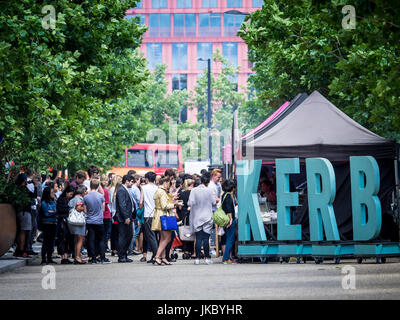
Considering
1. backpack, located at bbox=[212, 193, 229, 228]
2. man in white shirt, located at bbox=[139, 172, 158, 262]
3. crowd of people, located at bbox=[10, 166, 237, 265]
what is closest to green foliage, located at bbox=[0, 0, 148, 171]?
crowd of people, located at bbox=[10, 166, 237, 265]

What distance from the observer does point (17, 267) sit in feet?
56.3

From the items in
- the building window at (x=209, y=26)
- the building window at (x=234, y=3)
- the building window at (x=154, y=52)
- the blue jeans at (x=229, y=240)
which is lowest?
the blue jeans at (x=229, y=240)

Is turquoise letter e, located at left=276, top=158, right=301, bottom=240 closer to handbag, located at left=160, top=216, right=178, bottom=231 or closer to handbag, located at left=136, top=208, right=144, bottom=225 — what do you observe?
handbag, located at left=160, top=216, right=178, bottom=231

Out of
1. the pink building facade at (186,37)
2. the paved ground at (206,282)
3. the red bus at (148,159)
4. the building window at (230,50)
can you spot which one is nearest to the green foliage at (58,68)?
the paved ground at (206,282)

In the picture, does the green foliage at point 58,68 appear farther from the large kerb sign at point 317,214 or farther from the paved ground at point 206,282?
the large kerb sign at point 317,214

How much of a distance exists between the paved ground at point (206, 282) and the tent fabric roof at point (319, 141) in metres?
2.21

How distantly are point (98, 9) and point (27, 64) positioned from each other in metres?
4.51

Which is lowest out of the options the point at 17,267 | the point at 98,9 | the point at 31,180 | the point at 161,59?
the point at 17,267

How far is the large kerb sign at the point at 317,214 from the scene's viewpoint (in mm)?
16188

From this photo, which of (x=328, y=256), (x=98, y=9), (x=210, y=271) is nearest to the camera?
(x=210, y=271)

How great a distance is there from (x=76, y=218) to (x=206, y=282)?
224 inches

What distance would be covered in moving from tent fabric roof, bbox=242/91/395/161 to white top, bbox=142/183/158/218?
216 centimetres
